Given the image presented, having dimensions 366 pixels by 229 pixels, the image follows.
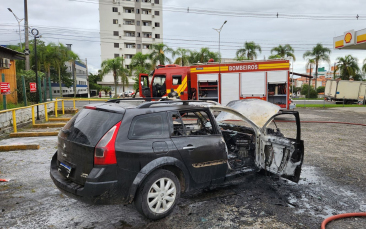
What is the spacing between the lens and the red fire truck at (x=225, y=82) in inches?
598

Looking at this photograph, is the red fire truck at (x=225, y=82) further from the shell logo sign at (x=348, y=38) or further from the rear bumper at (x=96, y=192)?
the rear bumper at (x=96, y=192)

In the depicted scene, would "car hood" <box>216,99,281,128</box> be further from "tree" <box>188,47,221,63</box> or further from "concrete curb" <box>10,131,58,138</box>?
"tree" <box>188,47,221,63</box>

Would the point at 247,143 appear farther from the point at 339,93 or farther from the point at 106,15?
the point at 106,15

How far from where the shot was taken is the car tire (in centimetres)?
343

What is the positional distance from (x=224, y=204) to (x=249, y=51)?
37926 mm

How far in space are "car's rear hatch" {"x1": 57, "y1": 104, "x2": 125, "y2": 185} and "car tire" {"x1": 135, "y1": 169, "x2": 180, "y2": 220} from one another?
2.42ft

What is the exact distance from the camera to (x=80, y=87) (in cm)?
6412

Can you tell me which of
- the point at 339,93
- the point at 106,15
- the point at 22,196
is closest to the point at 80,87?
the point at 106,15

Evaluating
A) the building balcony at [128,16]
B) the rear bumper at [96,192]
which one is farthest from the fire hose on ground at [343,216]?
the building balcony at [128,16]

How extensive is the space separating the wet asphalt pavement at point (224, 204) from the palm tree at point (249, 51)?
35.0 meters

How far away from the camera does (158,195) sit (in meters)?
3.55

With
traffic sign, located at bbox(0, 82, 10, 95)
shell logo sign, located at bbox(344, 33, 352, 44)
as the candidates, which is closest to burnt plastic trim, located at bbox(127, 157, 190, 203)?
traffic sign, located at bbox(0, 82, 10, 95)

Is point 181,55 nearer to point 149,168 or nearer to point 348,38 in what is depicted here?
point 348,38

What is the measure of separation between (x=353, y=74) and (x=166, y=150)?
1940 inches
